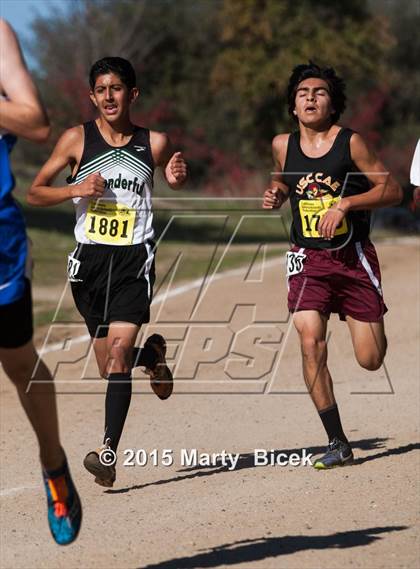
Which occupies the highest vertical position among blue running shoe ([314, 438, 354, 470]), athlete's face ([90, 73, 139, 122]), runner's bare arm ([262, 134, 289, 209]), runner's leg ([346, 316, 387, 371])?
athlete's face ([90, 73, 139, 122])

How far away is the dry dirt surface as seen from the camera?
6.06m

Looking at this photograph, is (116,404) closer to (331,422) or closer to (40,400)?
(331,422)

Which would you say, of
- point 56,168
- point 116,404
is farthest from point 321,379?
point 56,168

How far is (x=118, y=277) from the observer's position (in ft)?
24.2

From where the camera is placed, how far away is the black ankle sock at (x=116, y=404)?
7.36 metres

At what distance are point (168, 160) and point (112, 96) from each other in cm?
50

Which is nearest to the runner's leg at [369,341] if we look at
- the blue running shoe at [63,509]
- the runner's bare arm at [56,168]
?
the runner's bare arm at [56,168]

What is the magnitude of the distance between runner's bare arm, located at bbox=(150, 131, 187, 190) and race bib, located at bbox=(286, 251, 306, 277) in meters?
1.00

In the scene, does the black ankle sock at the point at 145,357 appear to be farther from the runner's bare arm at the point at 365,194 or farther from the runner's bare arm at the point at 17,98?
the runner's bare arm at the point at 17,98

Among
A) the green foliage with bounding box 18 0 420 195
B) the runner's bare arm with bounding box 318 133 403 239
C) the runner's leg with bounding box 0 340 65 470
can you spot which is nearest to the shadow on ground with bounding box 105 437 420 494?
the runner's bare arm with bounding box 318 133 403 239

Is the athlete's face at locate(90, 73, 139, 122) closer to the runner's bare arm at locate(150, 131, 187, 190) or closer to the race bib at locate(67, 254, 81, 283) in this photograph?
the runner's bare arm at locate(150, 131, 187, 190)

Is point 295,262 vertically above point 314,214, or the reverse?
point 314,214
